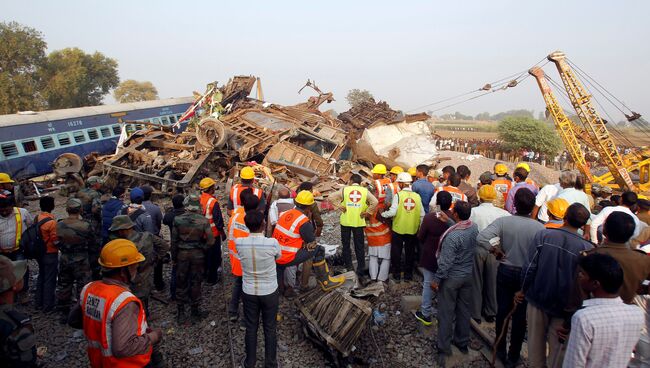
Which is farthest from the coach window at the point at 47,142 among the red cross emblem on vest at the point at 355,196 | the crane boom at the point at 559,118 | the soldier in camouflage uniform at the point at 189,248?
the crane boom at the point at 559,118

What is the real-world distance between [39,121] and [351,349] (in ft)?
50.0

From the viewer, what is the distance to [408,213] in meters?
5.21

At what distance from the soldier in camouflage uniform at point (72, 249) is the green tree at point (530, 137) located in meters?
30.7

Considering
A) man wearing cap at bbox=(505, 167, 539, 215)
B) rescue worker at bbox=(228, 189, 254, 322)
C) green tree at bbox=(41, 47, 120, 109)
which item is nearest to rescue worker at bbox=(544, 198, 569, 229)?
man wearing cap at bbox=(505, 167, 539, 215)

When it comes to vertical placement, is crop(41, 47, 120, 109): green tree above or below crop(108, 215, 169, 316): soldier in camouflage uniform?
above

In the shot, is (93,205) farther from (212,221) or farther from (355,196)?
(355,196)

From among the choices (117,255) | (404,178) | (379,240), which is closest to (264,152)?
(379,240)

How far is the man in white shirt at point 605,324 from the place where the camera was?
2.06 meters

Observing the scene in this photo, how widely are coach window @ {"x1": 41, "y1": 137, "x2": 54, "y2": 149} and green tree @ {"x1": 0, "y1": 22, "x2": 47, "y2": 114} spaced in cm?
1830

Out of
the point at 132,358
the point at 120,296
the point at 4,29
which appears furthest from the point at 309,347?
the point at 4,29

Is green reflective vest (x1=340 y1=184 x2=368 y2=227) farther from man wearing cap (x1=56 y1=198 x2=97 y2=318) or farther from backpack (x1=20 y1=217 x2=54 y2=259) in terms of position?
backpack (x1=20 y1=217 x2=54 y2=259)

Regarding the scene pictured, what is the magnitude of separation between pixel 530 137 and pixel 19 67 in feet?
138

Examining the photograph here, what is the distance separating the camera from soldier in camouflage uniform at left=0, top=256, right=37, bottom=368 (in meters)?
2.05

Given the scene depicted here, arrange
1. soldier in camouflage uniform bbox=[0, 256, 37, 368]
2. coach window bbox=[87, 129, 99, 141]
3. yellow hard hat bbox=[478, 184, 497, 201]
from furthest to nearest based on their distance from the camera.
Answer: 1. coach window bbox=[87, 129, 99, 141]
2. yellow hard hat bbox=[478, 184, 497, 201]
3. soldier in camouflage uniform bbox=[0, 256, 37, 368]
